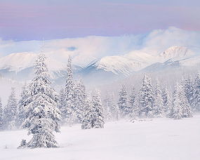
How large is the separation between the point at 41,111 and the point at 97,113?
75.8 ft

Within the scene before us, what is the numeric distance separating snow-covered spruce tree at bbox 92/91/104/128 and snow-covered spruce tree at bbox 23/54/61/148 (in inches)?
824

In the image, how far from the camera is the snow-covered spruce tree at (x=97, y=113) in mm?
46438

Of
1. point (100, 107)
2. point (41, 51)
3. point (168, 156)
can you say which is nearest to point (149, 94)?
point (100, 107)

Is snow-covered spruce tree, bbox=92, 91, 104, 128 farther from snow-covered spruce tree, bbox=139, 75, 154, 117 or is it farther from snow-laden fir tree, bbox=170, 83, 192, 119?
snow-covered spruce tree, bbox=139, 75, 154, 117

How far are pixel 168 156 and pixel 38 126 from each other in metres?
12.7

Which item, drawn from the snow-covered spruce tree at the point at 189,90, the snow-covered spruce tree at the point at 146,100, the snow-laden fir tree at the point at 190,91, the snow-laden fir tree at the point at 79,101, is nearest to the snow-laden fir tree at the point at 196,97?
the snow-laden fir tree at the point at 190,91

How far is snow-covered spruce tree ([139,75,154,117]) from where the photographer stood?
7481 centimetres

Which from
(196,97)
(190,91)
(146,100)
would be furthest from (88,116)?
(190,91)

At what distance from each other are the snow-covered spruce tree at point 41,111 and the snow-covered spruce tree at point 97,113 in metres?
20.9

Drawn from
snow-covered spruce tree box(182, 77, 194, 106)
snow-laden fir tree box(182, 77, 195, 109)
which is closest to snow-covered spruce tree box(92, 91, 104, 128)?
snow-laden fir tree box(182, 77, 195, 109)

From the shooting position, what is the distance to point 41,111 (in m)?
25.1

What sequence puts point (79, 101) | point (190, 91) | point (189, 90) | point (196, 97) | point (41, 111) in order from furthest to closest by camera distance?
point (189, 90), point (190, 91), point (196, 97), point (79, 101), point (41, 111)

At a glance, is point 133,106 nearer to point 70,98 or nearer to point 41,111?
point 70,98

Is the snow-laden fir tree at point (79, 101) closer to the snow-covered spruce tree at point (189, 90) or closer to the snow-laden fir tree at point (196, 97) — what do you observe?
the snow-laden fir tree at point (196, 97)
